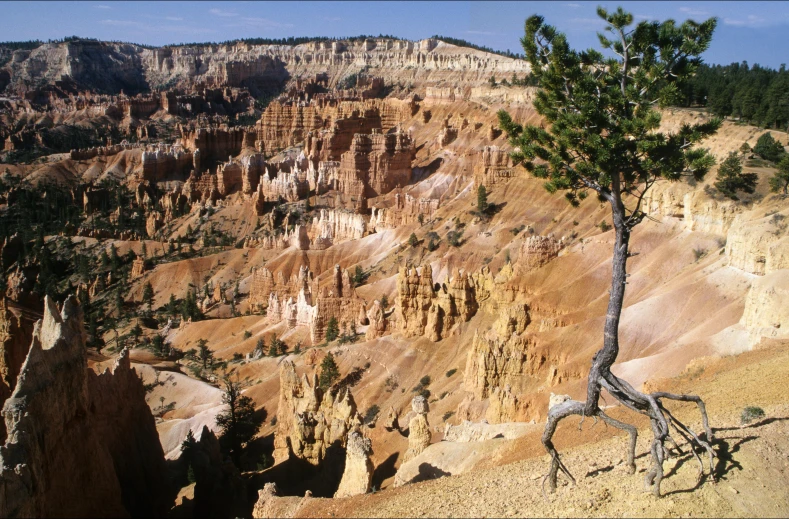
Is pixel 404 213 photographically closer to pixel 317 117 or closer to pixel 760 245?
pixel 760 245

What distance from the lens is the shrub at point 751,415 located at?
1431cm

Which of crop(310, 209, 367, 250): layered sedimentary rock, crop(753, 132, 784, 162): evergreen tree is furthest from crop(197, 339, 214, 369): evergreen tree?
crop(753, 132, 784, 162): evergreen tree

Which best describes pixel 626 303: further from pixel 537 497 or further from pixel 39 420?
pixel 39 420

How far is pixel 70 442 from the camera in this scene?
65.9ft

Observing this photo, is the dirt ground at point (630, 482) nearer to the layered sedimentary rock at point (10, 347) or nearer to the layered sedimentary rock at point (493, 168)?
the layered sedimentary rock at point (10, 347)

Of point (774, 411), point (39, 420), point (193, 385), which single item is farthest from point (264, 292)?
point (774, 411)

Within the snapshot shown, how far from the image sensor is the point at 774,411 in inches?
585

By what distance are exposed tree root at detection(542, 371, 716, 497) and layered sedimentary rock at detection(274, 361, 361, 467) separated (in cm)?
1633

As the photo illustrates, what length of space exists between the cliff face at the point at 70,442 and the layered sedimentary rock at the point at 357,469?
7365 millimetres

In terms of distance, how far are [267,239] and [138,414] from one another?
55.4 metres

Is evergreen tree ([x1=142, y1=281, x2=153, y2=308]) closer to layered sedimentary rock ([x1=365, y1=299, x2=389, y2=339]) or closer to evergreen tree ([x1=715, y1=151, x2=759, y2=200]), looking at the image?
layered sedimentary rock ([x1=365, y1=299, x2=389, y2=339])

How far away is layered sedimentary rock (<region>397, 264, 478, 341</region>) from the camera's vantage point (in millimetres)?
45469

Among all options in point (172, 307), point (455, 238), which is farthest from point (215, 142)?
point (455, 238)

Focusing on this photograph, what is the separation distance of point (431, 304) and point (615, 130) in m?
33.4
